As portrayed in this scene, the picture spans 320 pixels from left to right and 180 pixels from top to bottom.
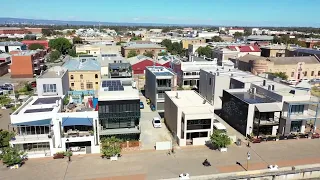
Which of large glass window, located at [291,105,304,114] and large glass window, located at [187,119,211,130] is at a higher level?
large glass window, located at [291,105,304,114]

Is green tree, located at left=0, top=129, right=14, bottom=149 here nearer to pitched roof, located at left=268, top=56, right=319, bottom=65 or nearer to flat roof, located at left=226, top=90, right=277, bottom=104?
flat roof, located at left=226, top=90, right=277, bottom=104

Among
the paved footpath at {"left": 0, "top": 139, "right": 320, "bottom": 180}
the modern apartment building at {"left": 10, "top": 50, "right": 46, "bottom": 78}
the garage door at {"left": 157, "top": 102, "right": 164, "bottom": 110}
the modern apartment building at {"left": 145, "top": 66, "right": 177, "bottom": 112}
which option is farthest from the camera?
the modern apartment building at {"left": 10, "top": 50, "right": 46, "bottom": 78}

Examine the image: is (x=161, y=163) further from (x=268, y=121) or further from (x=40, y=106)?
(x=40, y=106)

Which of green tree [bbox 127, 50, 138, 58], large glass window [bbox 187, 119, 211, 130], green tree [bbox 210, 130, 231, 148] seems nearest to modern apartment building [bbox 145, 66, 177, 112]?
large glass window [bbox 187, 119, 211, 130]

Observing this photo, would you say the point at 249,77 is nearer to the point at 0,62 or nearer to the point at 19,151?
the point at 19,151

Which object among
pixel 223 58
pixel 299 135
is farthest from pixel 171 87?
pixel 223 58

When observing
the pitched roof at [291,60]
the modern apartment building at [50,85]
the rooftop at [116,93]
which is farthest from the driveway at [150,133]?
the pitched roof at [291,60]

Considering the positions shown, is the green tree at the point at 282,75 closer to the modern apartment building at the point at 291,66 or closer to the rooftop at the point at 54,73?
the modern apartment building at the point at 291,66

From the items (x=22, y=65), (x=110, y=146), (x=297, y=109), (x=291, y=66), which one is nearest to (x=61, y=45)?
(x=22, y=65)
